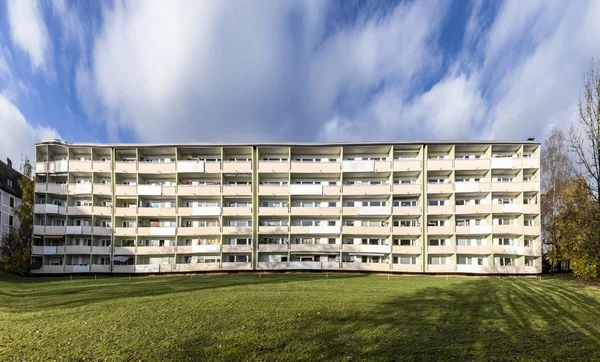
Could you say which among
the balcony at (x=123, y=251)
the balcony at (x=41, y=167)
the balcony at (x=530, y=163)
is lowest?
the balcony at (x=123, y=251)

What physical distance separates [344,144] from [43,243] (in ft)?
143

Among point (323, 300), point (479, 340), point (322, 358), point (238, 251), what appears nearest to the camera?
point (322, 358)

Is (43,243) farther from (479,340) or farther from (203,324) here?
(479,340)

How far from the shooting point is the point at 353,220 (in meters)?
Answer: 42.1

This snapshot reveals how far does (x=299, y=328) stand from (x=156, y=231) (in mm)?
34870

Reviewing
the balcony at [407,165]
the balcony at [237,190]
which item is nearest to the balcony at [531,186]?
the balcony at [407,165]

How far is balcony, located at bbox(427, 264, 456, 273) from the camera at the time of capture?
128 feet

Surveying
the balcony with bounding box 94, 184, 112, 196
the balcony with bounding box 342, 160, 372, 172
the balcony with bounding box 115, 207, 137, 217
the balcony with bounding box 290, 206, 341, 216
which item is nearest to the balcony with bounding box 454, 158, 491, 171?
the balcony with bounding box 342, 160, 372, 172

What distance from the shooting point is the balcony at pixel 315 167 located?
4175 cm

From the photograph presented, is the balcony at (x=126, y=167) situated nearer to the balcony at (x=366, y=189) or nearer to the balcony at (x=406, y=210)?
the balcony at (x=366, y=189)

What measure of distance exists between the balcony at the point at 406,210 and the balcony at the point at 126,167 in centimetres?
3646

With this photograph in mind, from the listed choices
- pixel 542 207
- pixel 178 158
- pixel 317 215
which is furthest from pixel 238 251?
pixel 542 207

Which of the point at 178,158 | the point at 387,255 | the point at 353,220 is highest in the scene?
the point at 178,158

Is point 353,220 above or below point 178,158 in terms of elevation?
below
